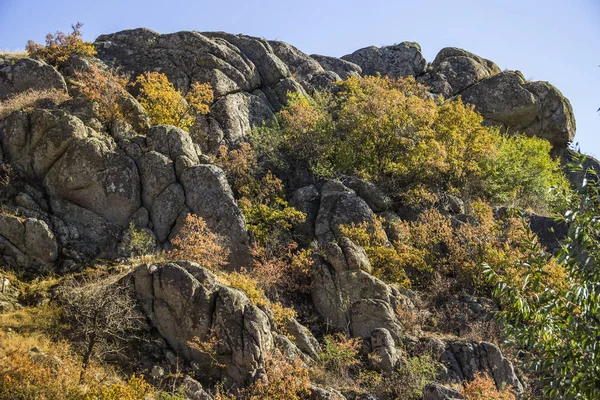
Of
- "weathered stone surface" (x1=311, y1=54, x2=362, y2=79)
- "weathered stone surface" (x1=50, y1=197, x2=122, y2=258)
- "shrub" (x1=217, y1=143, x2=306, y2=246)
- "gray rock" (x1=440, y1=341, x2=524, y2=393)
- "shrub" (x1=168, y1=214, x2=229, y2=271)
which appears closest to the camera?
"gray rock" (x1=440, y1=341, x2=524, y2=393)

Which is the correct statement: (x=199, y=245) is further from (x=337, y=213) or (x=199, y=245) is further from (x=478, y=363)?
(x=478, y=363)

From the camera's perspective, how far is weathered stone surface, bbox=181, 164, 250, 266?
27.5 m

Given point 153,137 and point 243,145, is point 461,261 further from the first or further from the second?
point 153,137

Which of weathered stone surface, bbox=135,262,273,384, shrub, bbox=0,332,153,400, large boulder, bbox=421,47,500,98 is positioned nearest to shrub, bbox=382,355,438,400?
weathered stone surface, bbox=135,262,273,384

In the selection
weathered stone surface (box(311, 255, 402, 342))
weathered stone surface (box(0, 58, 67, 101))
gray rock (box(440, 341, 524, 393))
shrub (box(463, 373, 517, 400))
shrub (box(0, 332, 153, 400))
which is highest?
weathered stone surface (box(0, 58, 67, 101))

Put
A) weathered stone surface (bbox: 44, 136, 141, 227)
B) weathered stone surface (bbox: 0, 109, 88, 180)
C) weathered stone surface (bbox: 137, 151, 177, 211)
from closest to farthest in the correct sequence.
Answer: weathered stone surface (bbox: 44, 136, 141, 227) → weathered stone surface (bbox: 0, 109, 88, 180) → weathered stone surface (bbox: 137, 151, 177, 211)

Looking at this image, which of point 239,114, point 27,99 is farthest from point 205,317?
point 239,114

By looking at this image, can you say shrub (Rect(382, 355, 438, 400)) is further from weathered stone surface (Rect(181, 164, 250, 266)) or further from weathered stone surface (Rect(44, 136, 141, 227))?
weathered stone surface (Rect(44, 136, 141, 227))

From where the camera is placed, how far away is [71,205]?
2700 centimetres

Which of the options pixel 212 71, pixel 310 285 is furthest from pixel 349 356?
pixel 212 71

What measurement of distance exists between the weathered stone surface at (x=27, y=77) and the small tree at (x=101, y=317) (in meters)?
16.9

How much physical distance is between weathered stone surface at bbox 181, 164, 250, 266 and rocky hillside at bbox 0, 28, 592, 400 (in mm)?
73

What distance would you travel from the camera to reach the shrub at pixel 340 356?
72.1 feet

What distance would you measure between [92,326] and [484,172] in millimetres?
28927
